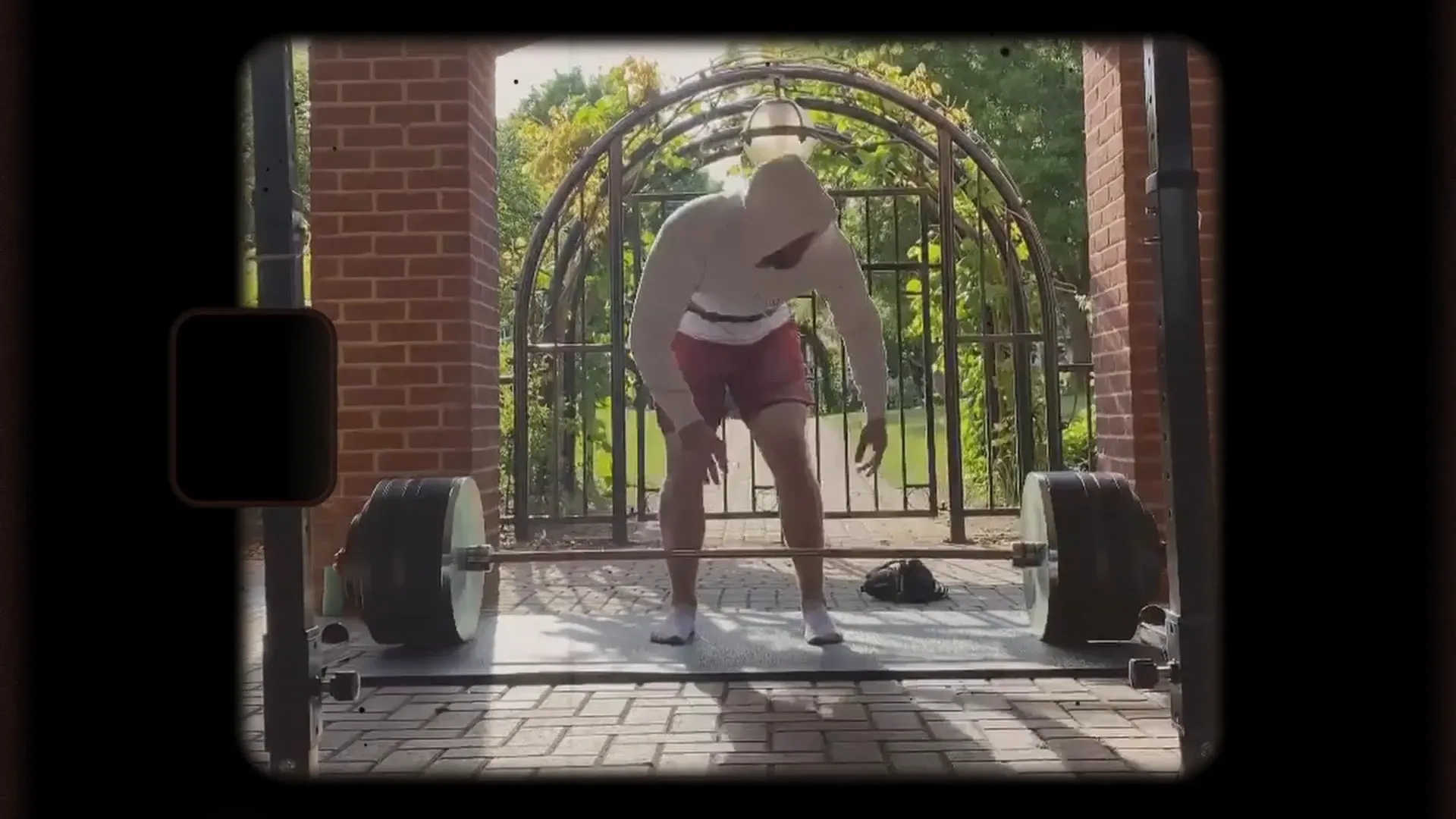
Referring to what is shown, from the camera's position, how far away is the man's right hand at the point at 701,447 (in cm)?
283

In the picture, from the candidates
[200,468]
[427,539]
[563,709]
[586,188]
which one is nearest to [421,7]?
[200,468]

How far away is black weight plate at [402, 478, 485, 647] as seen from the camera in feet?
8.25

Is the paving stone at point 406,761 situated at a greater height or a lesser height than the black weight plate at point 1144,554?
lesser

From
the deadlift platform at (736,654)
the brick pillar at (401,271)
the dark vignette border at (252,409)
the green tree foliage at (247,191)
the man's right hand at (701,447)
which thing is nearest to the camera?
the dark vignette border at (252,409)

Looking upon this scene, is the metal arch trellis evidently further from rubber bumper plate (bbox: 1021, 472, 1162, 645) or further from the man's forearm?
rubber bumper plate (bbox: 1021, 472, 1162, 645)

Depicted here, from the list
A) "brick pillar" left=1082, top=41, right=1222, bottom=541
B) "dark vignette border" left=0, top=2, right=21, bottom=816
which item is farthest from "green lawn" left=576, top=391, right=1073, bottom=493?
"dark vignette border" left=0, top=2, right=21, bottom=816

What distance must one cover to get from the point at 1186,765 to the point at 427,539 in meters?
1.66

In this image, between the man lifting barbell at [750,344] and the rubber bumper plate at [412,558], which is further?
the man lifting barbell at [750,344]

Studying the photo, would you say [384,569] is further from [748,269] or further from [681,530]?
[748,269]

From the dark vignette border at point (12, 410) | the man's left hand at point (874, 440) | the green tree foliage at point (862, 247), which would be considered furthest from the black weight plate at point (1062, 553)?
the dark vignette border at point (12, 410)

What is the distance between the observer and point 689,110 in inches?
183

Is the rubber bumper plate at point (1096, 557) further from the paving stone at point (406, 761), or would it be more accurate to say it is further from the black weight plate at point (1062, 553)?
the paving stone at point (406, 761)

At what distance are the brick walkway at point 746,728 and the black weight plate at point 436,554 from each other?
159 mm

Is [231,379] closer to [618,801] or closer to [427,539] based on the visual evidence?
[618,801]
